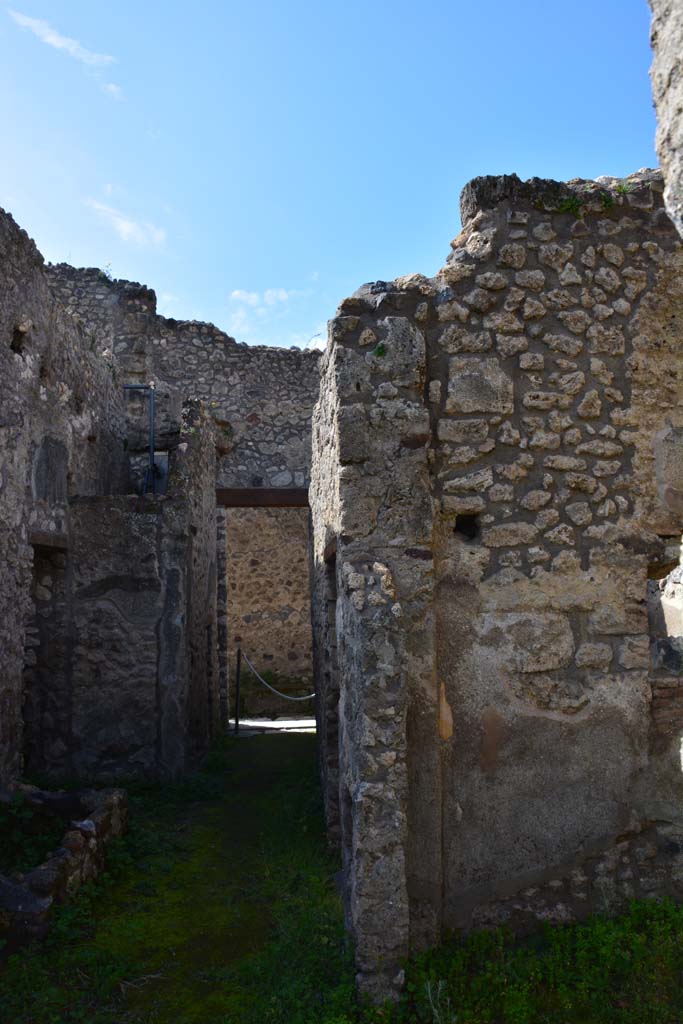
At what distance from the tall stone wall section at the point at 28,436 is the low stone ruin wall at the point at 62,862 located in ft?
2.77

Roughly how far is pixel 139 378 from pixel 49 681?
5.67 meters

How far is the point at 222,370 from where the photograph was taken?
38.3ft

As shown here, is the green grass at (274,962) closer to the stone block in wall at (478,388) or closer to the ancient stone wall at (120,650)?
the ancient stone wall at (120,650)

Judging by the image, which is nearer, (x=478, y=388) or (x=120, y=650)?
(x=478, y=388)

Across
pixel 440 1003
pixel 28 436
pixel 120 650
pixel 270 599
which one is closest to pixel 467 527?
pixel 440 1003

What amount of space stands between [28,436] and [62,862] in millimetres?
3272

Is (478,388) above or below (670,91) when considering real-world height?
below

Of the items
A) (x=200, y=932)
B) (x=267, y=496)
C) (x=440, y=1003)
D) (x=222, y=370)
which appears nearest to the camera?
(x=440, y=1003)

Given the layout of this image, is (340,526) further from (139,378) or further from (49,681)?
(139,378)

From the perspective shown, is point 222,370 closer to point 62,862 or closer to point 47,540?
point 47,540

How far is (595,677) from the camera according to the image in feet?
12.1

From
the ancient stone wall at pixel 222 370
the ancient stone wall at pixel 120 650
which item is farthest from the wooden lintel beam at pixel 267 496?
the ancient stone wall at pixel 120 650

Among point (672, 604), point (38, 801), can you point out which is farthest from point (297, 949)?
point (672, 604)

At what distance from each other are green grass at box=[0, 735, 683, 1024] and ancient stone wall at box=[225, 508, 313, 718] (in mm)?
8199
